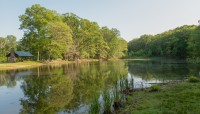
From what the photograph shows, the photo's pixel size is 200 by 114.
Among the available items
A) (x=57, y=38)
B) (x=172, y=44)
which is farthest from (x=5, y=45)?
(x=172, y=44)

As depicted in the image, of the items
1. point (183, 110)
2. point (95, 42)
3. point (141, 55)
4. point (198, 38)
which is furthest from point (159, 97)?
point (141, 55)

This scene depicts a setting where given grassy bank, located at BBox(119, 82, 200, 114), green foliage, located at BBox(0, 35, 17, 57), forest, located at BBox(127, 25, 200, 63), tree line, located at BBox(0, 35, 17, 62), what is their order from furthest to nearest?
1. green foliage, located at BBox(0, 35, 17, 57)
2. tree line, located at BBox(0, 35, 17, 62)
3. forest, located at BBox(127, 25, 200, 63)
4. grassy bank, located at BBox(119, 82, 200, 114)

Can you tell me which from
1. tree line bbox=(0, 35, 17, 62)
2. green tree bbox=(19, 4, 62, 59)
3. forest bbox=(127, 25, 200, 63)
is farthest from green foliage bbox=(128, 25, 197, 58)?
tree line bbox=(0, 35, 17, 62)

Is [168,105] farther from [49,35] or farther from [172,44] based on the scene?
[172,44]

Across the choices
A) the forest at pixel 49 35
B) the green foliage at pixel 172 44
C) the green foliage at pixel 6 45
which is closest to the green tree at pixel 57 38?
the forest at pixel 49 35

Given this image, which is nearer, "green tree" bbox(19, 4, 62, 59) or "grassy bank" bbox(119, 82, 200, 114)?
"grassy bank" bbox(119, 82, 200, 114)

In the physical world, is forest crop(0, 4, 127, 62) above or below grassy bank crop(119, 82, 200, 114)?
above

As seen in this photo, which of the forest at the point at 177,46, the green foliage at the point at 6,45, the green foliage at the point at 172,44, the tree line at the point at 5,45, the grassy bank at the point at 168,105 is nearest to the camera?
the grassy bank at the point at 168,105

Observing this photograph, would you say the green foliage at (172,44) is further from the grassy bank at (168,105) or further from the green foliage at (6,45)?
the green foliage at (6,45)

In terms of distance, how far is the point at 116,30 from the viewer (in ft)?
380

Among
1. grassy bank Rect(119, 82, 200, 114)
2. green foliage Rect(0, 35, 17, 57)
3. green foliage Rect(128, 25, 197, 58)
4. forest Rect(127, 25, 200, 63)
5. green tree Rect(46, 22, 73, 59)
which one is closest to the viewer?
grassy bank Rect(119, 82, 200, 114)

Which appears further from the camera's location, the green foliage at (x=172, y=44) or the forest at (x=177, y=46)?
the green foliage at (x=172, y=44)

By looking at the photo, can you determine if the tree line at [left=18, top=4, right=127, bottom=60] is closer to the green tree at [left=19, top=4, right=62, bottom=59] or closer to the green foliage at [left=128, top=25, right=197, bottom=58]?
the green tree at [left=19, top=4, right=62, bottom=59]

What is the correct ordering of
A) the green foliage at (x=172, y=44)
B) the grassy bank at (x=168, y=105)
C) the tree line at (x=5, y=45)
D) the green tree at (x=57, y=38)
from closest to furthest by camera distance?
the grassy bank at (x=168, y=105)
the green tree at (x=57, y=38)
the green foliage at (x=172, y=44)
the tree line at (x=5, y=45)
